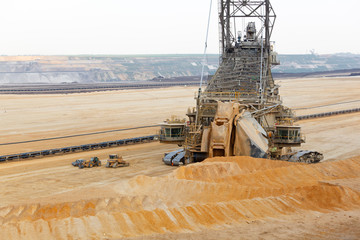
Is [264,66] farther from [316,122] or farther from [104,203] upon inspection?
[104,203]

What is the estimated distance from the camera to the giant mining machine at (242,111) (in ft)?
94.4

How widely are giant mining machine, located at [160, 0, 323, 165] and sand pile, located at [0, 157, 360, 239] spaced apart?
432 cm

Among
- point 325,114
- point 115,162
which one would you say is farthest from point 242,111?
point 325,114

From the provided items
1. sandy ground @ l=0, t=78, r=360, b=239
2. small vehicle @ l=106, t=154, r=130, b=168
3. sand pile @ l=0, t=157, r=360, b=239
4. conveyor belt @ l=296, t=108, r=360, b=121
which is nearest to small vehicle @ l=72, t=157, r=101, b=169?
sandy ground @ l=0, t=78, r=360, b=239

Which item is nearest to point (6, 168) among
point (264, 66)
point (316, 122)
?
point (264, 66)

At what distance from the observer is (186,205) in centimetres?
1936

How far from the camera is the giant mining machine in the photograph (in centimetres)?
2878

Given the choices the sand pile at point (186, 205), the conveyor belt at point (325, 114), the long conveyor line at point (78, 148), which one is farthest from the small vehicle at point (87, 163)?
the conveyor belt at point (325, 114)

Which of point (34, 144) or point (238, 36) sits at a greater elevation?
point (238, 36)

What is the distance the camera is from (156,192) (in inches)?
839

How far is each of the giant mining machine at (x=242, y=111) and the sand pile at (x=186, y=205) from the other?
170 inches

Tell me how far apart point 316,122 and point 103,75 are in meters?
147

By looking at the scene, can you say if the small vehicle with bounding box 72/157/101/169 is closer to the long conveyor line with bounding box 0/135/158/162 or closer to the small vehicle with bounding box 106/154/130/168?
the small vehicle with bounding box 106/154/130/168

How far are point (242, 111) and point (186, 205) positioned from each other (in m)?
11.6
